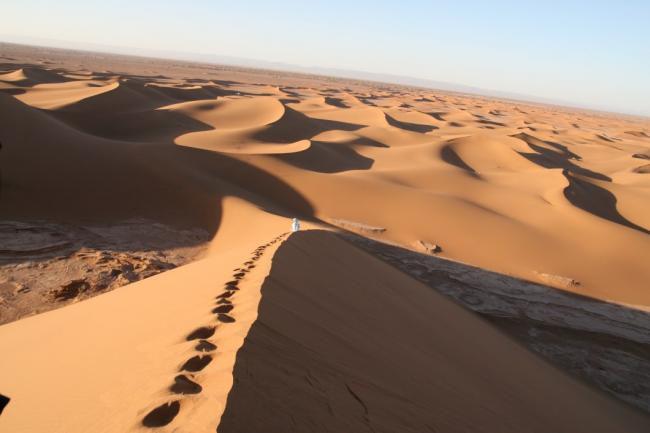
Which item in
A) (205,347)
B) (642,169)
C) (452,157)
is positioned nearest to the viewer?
(205,347)

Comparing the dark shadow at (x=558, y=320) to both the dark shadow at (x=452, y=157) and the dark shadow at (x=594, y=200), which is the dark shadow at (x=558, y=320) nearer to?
the dark shadow at (x=594, y=200)

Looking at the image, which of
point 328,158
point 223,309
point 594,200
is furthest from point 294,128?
point 223,309

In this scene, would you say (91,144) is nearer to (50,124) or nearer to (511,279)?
(50,124)

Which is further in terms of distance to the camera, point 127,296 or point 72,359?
point 127,296

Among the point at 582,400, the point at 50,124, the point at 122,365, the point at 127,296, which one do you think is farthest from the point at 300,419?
the point at 50,124

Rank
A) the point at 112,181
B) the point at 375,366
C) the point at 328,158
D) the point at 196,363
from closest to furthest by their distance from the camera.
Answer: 1. the point at 196,363
2. the point at 375,366
3. the point at 112,181
4. the point at 328,158

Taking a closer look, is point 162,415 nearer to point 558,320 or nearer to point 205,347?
point 205,347

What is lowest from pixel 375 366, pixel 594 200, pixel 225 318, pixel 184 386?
pixel 594 200

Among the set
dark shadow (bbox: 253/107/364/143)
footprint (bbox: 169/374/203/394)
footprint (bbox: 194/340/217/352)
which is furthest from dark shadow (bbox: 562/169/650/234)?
Answer: footprint (bbox: 169/374/203/394)
